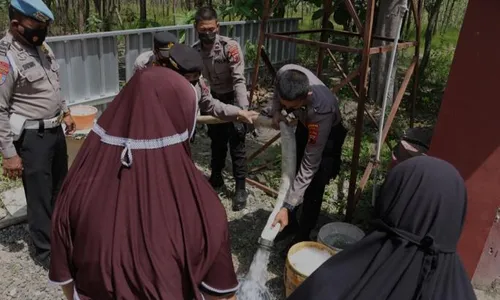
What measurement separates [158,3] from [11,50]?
1112 centimetres

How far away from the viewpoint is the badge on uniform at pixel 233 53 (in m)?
4.07

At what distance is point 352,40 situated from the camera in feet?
32.7

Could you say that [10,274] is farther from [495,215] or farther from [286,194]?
[495,215]

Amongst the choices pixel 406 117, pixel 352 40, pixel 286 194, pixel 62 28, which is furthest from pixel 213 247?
pixel 62 28

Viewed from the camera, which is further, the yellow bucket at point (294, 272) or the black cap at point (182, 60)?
the yellow bucket at point (294, 272)

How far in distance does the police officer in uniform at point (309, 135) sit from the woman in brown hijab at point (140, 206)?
1.41m

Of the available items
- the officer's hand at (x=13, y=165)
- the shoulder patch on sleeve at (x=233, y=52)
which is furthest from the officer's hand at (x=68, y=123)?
the shoulder patch on sleeve at (x=233, y=52)

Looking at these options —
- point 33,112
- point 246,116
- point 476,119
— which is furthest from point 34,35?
point 476,119

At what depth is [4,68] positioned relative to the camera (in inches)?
113

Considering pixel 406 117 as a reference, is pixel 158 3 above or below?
above

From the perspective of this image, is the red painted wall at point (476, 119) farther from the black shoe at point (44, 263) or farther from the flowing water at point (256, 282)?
the black shoe at point (44, 263)

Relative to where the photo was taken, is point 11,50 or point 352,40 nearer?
point 11,50

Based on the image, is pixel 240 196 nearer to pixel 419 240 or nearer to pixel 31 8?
pixel 31 8

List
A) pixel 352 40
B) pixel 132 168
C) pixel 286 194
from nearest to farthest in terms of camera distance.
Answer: pixel 132 168
pixel 286 194
pixel 352 40
